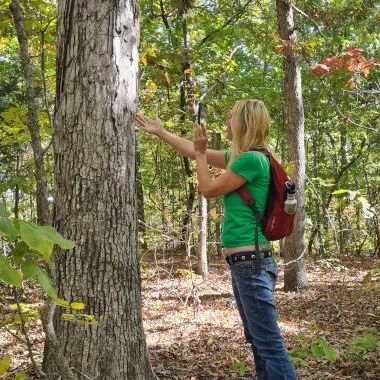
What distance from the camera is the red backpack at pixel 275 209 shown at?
2.98m

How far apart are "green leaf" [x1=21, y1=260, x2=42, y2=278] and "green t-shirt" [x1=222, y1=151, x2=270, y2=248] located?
1.68 metres

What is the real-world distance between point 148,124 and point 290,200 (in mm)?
1136

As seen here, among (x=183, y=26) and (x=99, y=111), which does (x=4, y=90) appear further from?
(x=99, y=111)

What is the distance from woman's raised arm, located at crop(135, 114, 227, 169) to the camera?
11.0 feet

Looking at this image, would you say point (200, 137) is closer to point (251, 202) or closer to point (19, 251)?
point (251, 202)

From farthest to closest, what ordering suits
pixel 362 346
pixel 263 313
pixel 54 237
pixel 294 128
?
pixel 294 128
pixel 362 346
pixel 263 313
pixel 54 237

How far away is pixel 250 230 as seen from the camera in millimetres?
2961

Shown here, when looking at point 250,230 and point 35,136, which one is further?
point 250,230

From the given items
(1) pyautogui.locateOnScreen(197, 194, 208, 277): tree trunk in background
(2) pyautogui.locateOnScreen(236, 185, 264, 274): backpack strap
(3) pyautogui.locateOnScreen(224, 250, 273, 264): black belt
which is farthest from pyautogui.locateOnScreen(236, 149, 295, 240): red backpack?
(1) pyautogui.locateOnScreen(197, 194, 208, 277): tree trunk in background

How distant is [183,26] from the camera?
11.7 m

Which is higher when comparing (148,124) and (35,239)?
(148,124)

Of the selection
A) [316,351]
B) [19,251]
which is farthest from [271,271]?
[19,251]

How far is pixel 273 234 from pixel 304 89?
1362cm

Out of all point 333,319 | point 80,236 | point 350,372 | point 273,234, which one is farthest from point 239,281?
point 333,319
